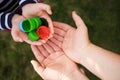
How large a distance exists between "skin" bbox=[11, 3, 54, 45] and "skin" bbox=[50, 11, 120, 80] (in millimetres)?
97

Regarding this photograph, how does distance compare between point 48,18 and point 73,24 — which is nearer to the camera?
point 48,18

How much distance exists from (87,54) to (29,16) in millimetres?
319

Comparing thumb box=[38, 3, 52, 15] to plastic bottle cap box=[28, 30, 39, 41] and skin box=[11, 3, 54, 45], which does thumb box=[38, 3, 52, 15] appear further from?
plastic bottle cap box=[28, 30, 39, 41]

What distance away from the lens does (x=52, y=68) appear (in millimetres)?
1307

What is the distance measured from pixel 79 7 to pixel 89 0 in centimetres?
8

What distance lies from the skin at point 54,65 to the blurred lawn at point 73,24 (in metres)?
0.43

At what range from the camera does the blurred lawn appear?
1.81m

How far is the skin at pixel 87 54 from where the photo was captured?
129cm

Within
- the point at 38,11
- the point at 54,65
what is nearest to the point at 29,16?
the point at 38,11

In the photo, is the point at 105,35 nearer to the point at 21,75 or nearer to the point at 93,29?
the point at 93,29

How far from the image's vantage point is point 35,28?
4.43ft

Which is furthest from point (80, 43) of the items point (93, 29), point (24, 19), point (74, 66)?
point (93, 29)

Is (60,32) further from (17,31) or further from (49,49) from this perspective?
(17,31)

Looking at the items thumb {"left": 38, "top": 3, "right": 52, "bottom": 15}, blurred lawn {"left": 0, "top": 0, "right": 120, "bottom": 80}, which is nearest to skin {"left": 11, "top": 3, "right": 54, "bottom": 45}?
thumb {"left": 38, "top": 3, "right": 52, "bottom": 15}
